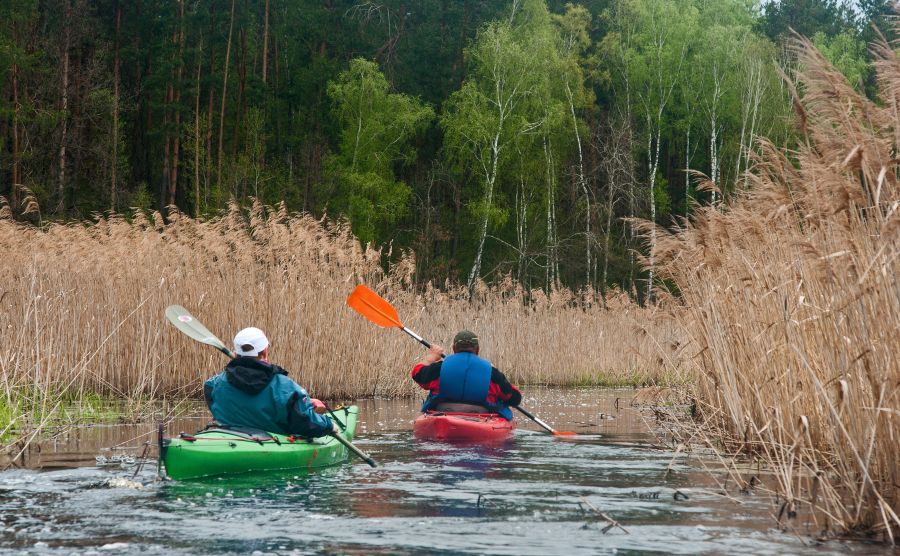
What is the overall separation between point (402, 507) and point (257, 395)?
1882 millimetres

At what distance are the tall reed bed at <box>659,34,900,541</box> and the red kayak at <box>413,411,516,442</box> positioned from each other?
3.15m

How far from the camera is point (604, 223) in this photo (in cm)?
3903

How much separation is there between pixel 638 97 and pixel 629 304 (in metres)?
20.3

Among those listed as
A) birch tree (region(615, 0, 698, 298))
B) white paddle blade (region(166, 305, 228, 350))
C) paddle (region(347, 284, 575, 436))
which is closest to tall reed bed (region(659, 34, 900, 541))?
white paddle blade (region(166, 305, 228, 350))

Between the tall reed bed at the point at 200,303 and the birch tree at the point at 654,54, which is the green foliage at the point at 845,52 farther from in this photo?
the tall reed bed at the point at 200,303

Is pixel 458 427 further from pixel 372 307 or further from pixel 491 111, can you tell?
pixel 491 111

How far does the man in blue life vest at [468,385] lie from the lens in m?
10.7

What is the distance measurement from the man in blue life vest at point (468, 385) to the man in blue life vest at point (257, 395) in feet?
8.12

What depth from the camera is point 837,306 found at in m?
5.25

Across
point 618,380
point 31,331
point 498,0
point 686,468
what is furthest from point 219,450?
point 498,0

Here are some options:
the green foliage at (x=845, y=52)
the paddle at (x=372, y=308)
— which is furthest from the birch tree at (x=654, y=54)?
the paddle at (x=372, y=308)

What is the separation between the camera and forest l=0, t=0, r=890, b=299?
114ft

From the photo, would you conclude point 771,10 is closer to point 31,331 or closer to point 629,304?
point 629,304

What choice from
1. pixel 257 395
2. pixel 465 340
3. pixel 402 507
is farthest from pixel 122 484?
pixel 465 340
